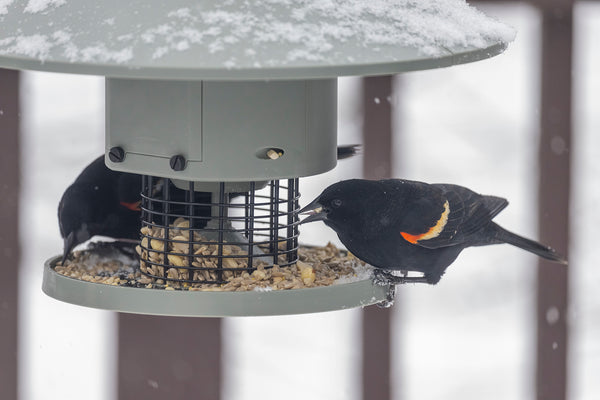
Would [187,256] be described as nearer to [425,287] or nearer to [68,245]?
[68,245]

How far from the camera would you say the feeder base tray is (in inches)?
105

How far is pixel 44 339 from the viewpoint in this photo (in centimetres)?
566

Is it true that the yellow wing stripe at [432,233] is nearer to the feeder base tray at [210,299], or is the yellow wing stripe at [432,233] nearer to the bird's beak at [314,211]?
the bird's beak at [314,211]

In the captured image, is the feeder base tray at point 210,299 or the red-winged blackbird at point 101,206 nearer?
the feeder base tray at point 210,299

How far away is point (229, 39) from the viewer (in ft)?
7.22

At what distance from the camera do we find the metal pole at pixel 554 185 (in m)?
5.20

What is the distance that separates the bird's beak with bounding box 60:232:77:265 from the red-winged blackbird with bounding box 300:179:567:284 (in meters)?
0.76

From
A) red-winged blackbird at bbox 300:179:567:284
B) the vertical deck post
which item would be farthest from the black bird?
the vertical deck post

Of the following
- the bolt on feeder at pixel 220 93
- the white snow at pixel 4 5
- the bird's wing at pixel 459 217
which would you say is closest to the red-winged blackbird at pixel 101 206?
the bolt on feeder at pixel 220 93

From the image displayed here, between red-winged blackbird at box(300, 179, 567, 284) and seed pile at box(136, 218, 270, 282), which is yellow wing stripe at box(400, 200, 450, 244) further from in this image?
seed pile at box(136, 218, 270, 282)

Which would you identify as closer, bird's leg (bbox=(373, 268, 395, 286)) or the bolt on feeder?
the bolt on feeder

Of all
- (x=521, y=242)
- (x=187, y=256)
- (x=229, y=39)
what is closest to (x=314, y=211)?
(x=187, y=256)

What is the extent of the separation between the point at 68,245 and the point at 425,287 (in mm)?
3117

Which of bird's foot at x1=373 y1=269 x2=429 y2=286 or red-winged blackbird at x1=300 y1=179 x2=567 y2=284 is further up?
red-winged blackbird at x1=300 y1=179 x2=567 y2=284
